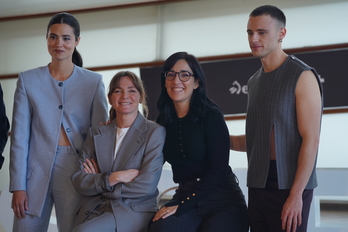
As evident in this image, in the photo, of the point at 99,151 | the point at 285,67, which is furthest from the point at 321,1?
the point at 99,151

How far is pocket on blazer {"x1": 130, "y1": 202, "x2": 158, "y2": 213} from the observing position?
6.46 ft

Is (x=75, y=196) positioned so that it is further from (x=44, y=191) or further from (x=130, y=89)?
(x=130, y=89)

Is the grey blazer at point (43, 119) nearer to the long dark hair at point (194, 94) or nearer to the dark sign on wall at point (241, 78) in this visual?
the long dark hair at point (194, 94)

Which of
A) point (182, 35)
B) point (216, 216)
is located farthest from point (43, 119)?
Answer: point (182, 35)

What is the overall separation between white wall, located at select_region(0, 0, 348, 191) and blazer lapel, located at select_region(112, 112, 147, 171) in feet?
10.1

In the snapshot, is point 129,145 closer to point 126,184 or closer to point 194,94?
point 126,184

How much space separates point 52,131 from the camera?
205 cm

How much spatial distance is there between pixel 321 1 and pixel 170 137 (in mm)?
3555

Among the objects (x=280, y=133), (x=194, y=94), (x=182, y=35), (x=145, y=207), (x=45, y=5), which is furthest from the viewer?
(x=45, y=5)

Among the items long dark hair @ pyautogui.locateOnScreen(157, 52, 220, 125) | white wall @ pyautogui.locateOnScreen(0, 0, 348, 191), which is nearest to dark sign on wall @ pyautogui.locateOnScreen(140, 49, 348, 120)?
white wall @ pyautogui.locateOnScreen(0, 0, 348, 191)

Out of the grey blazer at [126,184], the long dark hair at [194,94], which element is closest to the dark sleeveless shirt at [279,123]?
the long dark hair at [194,94]

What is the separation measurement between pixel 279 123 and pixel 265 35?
40cm

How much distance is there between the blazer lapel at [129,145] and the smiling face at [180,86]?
0.23 metres

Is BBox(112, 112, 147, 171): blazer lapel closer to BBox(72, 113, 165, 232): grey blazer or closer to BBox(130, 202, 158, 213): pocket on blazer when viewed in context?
BBox(72, 113, 165, 232): grey blazer
